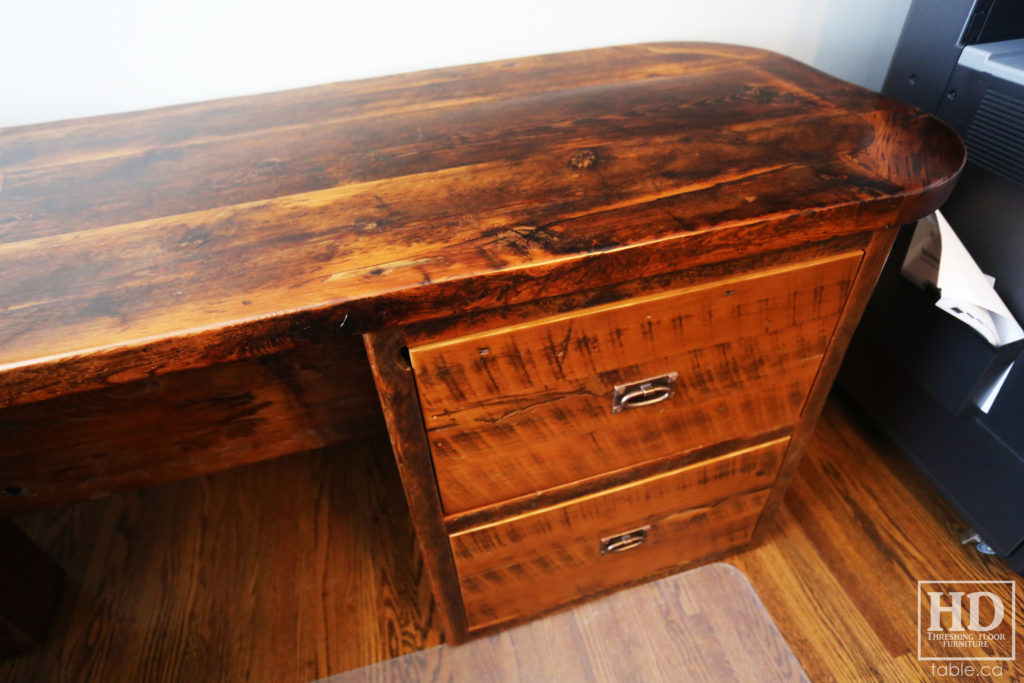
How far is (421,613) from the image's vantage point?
0.98m

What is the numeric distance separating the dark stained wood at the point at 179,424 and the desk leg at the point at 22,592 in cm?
20

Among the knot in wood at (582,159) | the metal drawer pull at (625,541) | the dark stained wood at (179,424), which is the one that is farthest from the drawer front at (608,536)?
the knot in wood at (582,159)

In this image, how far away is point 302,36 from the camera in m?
0.88

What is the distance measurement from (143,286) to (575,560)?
64 centimetres

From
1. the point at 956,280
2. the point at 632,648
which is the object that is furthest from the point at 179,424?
the point at 956,280

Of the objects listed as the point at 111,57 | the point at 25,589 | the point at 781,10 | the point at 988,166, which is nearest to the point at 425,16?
the point at 111,57

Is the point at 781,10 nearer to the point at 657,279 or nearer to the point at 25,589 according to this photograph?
the point at 657,279

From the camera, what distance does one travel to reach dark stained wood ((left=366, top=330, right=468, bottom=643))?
1.78 feet

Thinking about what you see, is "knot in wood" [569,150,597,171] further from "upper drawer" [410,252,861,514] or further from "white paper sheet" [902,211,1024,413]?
"white paper sheet" [902,211,1024,413]

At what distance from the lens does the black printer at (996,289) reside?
778 mm

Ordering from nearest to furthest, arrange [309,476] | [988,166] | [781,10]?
1. [988,166]
2. [781,10]
3. [309,476]

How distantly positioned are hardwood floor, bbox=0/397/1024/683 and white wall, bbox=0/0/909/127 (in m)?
0.74

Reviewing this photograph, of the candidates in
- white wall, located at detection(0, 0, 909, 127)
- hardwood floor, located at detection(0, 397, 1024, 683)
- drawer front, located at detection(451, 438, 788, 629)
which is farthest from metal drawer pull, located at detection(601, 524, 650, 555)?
white wall, located at detection(0, 0, 909, 127)

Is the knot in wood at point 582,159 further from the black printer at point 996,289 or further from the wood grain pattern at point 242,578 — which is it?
the wood grain pattern at point 242,578
